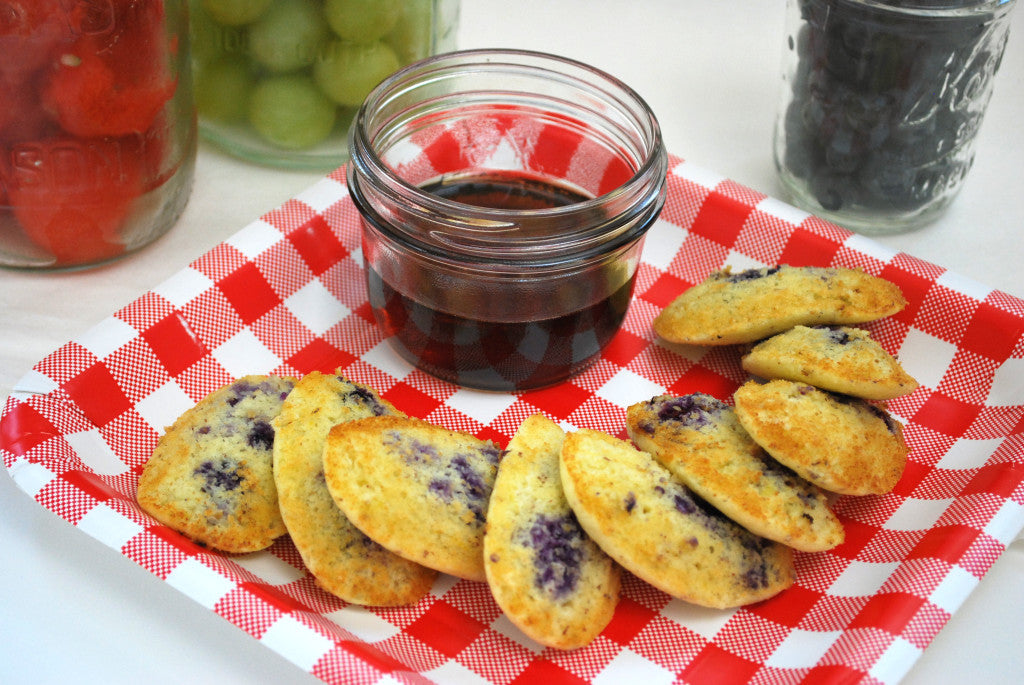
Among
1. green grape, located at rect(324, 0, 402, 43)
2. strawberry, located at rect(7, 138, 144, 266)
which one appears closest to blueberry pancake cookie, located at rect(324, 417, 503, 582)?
strawberry, located at rect(7, 138, 144, 266)

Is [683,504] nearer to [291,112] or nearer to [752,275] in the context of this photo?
[752,275]

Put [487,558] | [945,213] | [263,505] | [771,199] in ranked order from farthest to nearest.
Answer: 1. [945,213]
2. [771,199]
3. [263,505]
4. [487,558]

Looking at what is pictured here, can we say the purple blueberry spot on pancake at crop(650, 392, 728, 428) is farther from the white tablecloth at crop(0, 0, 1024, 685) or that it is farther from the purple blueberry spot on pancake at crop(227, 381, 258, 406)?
the purple blueberry spot on pancake at crop(227, 381, 258, 406)

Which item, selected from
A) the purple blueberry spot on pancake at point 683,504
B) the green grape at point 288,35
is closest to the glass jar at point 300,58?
the green grape at point 288,35

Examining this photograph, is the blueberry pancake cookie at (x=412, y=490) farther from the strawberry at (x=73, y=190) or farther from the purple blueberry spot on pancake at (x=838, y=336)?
the strawberry at (x=73, y=190)

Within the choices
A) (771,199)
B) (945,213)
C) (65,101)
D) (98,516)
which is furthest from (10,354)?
(945,213)

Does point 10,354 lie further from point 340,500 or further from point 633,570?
point 633,570
